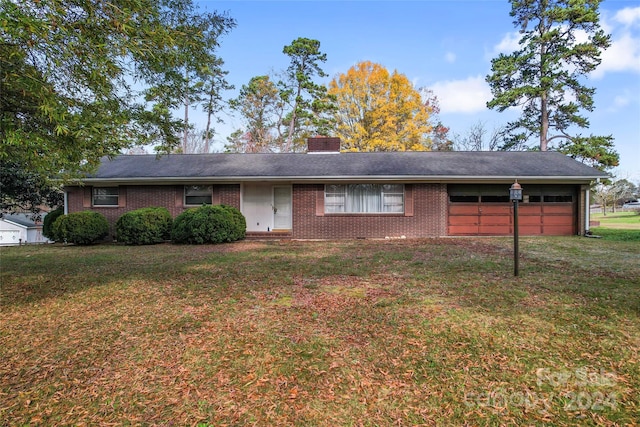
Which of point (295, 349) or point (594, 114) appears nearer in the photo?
point (295, 349)

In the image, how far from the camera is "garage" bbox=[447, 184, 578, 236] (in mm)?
12656

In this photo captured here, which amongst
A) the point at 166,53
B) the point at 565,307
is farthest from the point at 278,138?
the point at 565,307

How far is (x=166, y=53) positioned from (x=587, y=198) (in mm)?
15029

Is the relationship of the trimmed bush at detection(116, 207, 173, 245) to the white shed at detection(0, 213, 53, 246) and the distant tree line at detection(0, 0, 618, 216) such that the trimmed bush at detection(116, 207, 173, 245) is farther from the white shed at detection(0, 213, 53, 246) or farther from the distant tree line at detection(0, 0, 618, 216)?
the white shed at detection(0, 213, 53, 246)

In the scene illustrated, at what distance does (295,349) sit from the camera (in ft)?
9.92

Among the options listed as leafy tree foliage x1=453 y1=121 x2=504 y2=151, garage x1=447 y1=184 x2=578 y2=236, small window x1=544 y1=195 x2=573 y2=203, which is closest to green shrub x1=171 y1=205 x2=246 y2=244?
garage x1=447 y1=184 x2=578 y2=236

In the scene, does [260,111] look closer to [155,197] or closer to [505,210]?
[155,197]

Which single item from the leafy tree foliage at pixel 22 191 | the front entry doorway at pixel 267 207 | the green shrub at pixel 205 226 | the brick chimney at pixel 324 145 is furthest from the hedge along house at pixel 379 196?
the brick chimney at pixel 324 145

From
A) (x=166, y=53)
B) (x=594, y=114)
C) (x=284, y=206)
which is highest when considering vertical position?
(x=594, y=114)

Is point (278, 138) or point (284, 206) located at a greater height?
point (278, 138)

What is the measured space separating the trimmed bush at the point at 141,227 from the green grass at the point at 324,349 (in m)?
5.31

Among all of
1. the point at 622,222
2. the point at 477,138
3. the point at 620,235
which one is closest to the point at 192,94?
the point at 620,235

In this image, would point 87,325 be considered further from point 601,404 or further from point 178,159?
point 178,159

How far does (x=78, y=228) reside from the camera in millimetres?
11336
